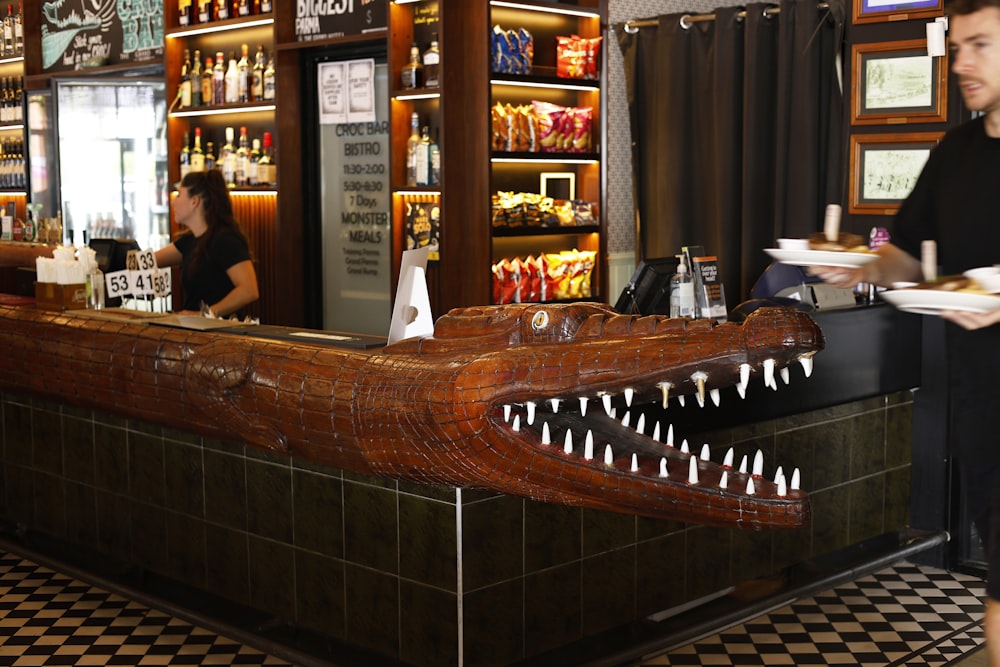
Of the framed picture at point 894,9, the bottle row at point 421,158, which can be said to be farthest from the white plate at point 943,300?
the bottle row at point 421,158

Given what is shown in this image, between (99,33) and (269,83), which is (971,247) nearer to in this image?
(269,83)

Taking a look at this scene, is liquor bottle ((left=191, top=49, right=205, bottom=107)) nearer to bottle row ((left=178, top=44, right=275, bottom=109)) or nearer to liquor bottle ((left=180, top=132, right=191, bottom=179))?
bottle row ((left=178, top=44, right=275, bottom=109))

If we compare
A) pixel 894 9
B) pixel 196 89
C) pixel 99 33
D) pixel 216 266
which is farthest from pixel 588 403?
pixel 99 33

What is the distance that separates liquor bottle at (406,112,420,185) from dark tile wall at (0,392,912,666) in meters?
2.42

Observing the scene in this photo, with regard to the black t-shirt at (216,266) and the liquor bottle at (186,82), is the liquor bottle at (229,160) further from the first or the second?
the black t-shirt at (216,266)

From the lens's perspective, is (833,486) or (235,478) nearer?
(235,478)

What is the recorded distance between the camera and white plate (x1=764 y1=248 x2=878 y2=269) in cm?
253

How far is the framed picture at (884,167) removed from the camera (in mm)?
5133

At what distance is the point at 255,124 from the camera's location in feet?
23.3

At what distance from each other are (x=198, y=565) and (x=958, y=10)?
8.77ft

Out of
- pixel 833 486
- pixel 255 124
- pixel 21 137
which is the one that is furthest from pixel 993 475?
pixel 21 137

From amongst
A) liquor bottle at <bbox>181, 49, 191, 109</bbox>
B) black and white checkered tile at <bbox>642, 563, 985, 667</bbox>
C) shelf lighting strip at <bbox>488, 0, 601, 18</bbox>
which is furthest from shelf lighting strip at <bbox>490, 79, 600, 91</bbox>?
black and white checkered tile at <bbox>642, 563, 985, 667</bbox>

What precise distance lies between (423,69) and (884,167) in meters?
2.29

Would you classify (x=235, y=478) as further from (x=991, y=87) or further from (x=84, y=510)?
(x=991, y=87)
